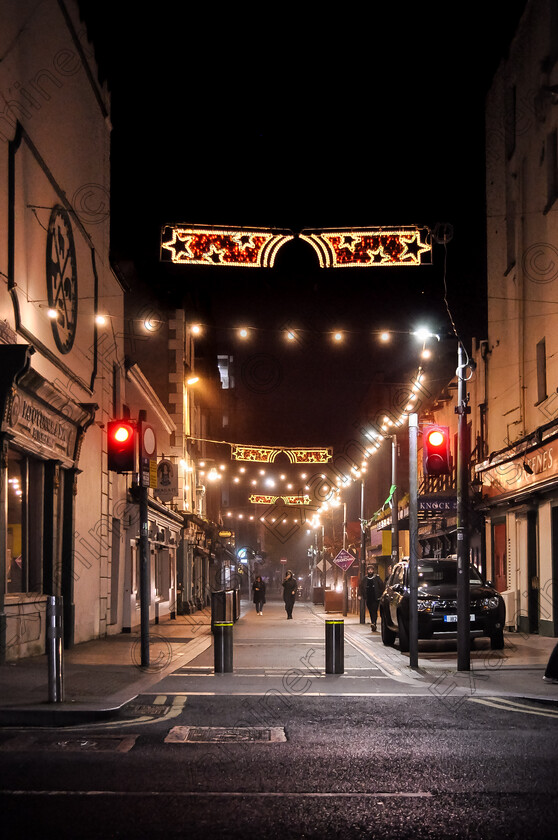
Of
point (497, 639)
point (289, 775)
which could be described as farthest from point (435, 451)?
point (289, 775)

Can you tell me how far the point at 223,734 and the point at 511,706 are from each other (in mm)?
3848

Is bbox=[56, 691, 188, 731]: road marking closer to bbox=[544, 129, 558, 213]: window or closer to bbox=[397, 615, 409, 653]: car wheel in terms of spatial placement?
bbox=[397, 615, 409, 653]: car wheel

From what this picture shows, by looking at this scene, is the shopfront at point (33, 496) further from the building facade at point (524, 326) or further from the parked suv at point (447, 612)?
the building facade at point (524, 326)

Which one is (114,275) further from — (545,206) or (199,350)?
(199,350)

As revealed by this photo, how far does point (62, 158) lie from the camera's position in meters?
19.2

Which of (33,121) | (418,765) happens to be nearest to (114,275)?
(33,121)

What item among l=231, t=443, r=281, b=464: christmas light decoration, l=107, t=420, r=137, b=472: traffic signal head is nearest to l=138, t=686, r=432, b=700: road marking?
l=107, t=420, r=137, b=472: traffic signal head

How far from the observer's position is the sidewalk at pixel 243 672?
10.6 metres

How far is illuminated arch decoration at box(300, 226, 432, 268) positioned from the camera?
51.1 feet

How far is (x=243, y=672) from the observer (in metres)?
15.1

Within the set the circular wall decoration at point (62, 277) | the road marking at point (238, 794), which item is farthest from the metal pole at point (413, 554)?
the road marking at point (238, 794)

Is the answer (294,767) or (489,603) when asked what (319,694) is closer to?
(294,767)

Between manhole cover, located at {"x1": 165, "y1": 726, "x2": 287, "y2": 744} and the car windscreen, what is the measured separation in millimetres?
11774

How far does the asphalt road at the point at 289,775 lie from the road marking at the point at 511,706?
5 cm
